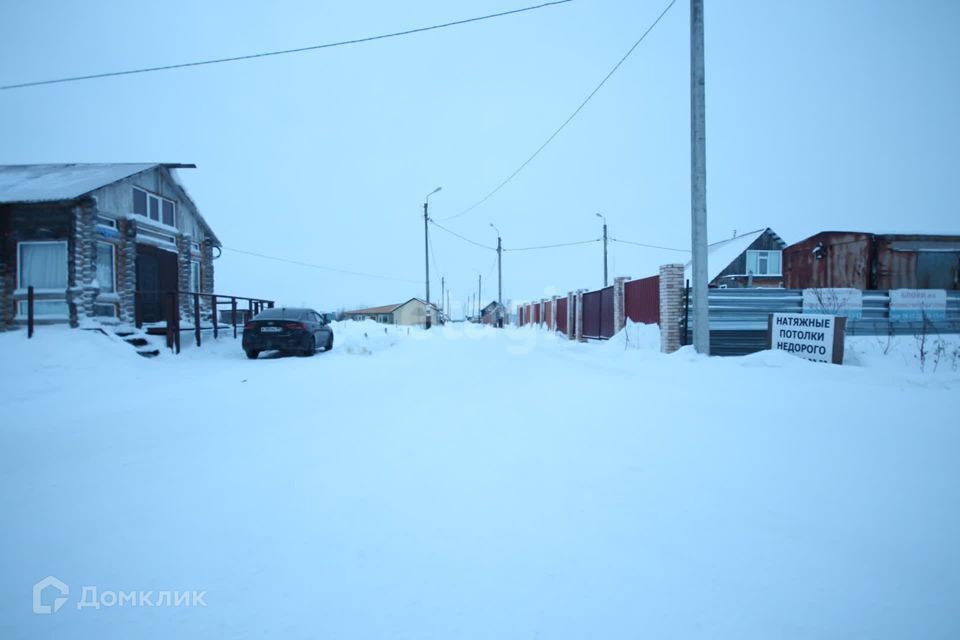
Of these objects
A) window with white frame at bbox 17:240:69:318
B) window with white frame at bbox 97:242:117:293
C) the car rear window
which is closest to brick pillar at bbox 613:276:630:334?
the car rear window

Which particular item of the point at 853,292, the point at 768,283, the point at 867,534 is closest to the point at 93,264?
the point at 867,534

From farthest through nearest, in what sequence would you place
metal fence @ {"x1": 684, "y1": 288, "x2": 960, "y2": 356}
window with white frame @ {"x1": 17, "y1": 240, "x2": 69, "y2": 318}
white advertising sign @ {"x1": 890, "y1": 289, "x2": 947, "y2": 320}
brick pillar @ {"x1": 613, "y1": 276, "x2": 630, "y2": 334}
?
brick pillar @ {"x1": 613, "y1": 276, "x2": 630, "y2": 334}
window with white frame @ {"x1": 17, "y1": 240, "x2": 69, "y2": 318}
white advertising sign @ {"x1": 890, "y1": 289, "x2": 947, "y2": 320}
metal fence @ {"x1": 684, "y1": 288, "x2": 960, "y2": 356}

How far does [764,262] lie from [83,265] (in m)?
35.7

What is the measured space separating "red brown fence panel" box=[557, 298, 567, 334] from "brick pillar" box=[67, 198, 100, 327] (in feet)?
63.7

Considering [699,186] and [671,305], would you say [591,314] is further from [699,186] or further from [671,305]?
[699,186]

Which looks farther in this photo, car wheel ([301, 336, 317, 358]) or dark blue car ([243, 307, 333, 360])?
car wheel ([301, 336, 317, 358])

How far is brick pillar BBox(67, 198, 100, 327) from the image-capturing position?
12.7m

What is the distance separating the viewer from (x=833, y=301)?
39.3 ft

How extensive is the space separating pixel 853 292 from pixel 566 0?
10.9 metres

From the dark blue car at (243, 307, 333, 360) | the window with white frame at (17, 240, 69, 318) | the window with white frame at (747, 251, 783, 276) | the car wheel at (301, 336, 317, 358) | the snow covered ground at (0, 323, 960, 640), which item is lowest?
the snow covered ground at (0, 323, 960, 640)

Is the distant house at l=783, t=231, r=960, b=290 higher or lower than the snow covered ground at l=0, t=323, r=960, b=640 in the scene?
higher

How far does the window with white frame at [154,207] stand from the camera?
15.4m

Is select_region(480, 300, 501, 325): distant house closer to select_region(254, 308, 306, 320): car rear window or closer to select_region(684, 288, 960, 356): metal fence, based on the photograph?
select_region(254, 308, 306, 320): car rear window

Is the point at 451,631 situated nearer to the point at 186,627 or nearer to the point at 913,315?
the point at 186,627
